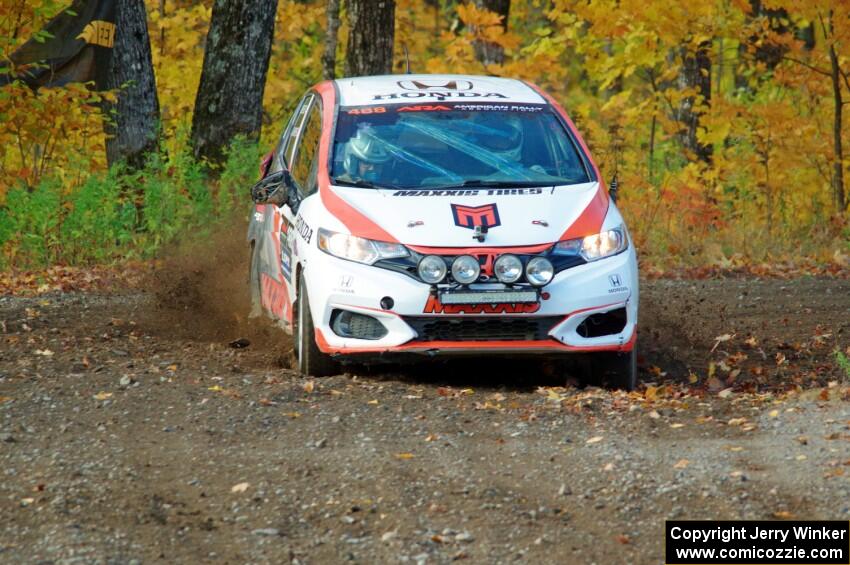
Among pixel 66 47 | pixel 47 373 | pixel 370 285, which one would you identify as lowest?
pixel 47 373

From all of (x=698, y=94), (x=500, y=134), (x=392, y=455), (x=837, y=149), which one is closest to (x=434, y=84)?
(x=500, y=134)

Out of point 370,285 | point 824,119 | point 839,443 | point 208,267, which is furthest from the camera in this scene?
point 824,119

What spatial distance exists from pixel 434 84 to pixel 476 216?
197 centimetres

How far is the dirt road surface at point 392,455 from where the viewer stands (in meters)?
5.38

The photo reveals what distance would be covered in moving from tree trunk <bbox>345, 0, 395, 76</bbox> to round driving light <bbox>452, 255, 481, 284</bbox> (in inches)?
387

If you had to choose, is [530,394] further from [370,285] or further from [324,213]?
[324,213]

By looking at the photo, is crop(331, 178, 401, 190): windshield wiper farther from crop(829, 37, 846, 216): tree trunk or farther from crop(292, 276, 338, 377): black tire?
crop(829, 37, 846, 216): tree trunk

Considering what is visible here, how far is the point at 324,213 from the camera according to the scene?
8.47 metres

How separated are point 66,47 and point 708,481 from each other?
38.2ft

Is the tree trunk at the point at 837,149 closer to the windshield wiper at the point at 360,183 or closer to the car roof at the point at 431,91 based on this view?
the car roof at the point at 431,91

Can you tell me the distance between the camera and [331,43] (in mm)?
22609

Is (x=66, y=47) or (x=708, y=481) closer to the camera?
(x=708, y=481)

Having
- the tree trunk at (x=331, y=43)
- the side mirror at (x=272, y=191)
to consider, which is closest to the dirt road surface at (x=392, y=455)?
the side mirror at (x=272, y=191)

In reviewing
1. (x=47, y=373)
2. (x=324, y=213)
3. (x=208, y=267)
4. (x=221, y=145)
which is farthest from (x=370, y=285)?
(x=221, y=145)
